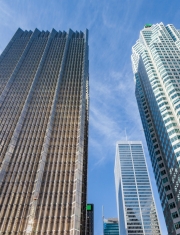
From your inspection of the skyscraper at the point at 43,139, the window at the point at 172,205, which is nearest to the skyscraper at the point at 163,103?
the window at the point at 172,205

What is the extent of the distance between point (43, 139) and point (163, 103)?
51.6 m

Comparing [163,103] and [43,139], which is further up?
[163,103]

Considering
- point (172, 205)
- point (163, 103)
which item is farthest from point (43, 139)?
point (163, 103)

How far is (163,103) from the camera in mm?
94750

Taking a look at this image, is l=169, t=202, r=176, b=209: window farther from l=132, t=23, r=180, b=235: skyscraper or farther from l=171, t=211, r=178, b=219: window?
l=171, t=211, r=178, b=219: window

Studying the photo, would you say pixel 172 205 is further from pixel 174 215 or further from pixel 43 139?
pixel 43 139

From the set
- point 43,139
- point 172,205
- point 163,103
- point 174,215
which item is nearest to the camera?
point 43,139

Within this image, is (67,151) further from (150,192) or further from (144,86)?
(150,192)

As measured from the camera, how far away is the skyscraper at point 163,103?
80312 millimetres

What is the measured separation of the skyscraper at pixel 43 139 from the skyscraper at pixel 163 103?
103 feet

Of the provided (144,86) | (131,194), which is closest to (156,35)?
(144,86)

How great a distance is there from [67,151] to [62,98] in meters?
27.2

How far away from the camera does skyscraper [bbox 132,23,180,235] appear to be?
263 ft

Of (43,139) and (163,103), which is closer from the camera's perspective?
(43,139)
